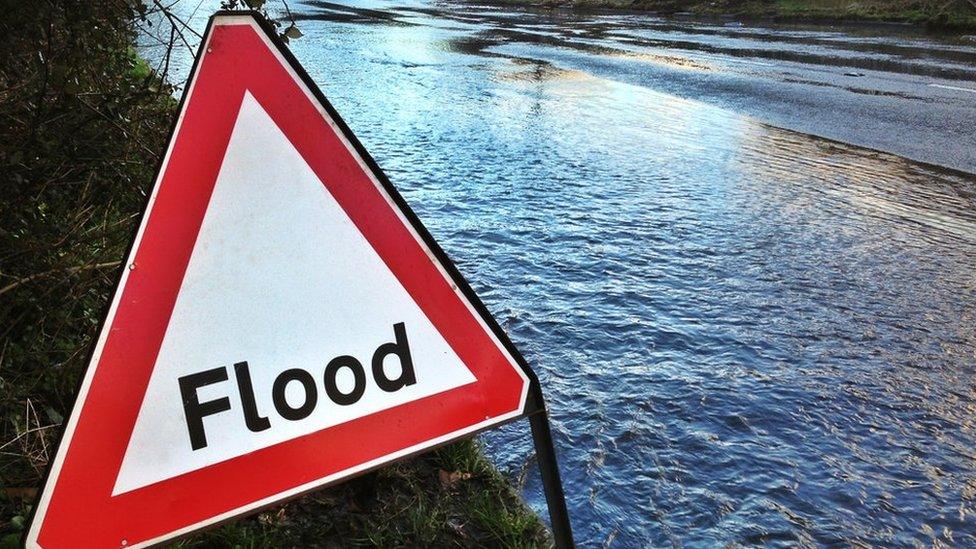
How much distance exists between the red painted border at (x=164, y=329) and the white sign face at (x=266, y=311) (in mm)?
22

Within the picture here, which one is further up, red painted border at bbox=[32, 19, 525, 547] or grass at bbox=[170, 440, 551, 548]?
red painted border at bbox=[32, 19, 525, 547]

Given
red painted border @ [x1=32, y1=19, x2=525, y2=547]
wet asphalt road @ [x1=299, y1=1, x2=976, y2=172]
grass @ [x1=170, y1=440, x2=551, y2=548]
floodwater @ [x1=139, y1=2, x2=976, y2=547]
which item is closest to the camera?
red painted border @ [x1=32, y1=19, x2=525, y2=547]

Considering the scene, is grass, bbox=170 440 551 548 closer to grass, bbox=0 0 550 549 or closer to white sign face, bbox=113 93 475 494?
grass, bbox=0 0 550 549

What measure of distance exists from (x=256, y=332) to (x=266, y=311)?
0.05m

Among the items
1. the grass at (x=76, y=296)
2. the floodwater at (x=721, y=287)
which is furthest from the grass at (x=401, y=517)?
the floodwater at (x=721, y=287)

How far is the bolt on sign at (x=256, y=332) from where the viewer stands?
1.39m

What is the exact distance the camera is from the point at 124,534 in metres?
1.39

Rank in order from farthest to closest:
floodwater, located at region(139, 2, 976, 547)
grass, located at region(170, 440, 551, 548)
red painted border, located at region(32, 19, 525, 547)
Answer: floodwater, located at region(139, 2, 976, 547), grass, located at region(170, 440, 551, 548), red painted border, located at region(32, 19, 525, 547)

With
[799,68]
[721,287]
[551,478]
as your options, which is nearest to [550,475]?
[551,478]

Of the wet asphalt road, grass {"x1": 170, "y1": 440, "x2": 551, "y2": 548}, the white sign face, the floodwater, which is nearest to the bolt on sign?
the white sign face

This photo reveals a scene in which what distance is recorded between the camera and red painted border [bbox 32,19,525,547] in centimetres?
137

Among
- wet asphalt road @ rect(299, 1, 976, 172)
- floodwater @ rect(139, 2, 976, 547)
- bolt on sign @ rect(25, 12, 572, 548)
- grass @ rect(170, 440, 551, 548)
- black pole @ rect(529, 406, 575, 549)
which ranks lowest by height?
wet asphalt road @ rect(299, 1, 976, 172)

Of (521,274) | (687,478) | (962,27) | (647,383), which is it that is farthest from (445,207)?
(962,27)

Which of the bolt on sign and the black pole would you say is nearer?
the bolt on sign
